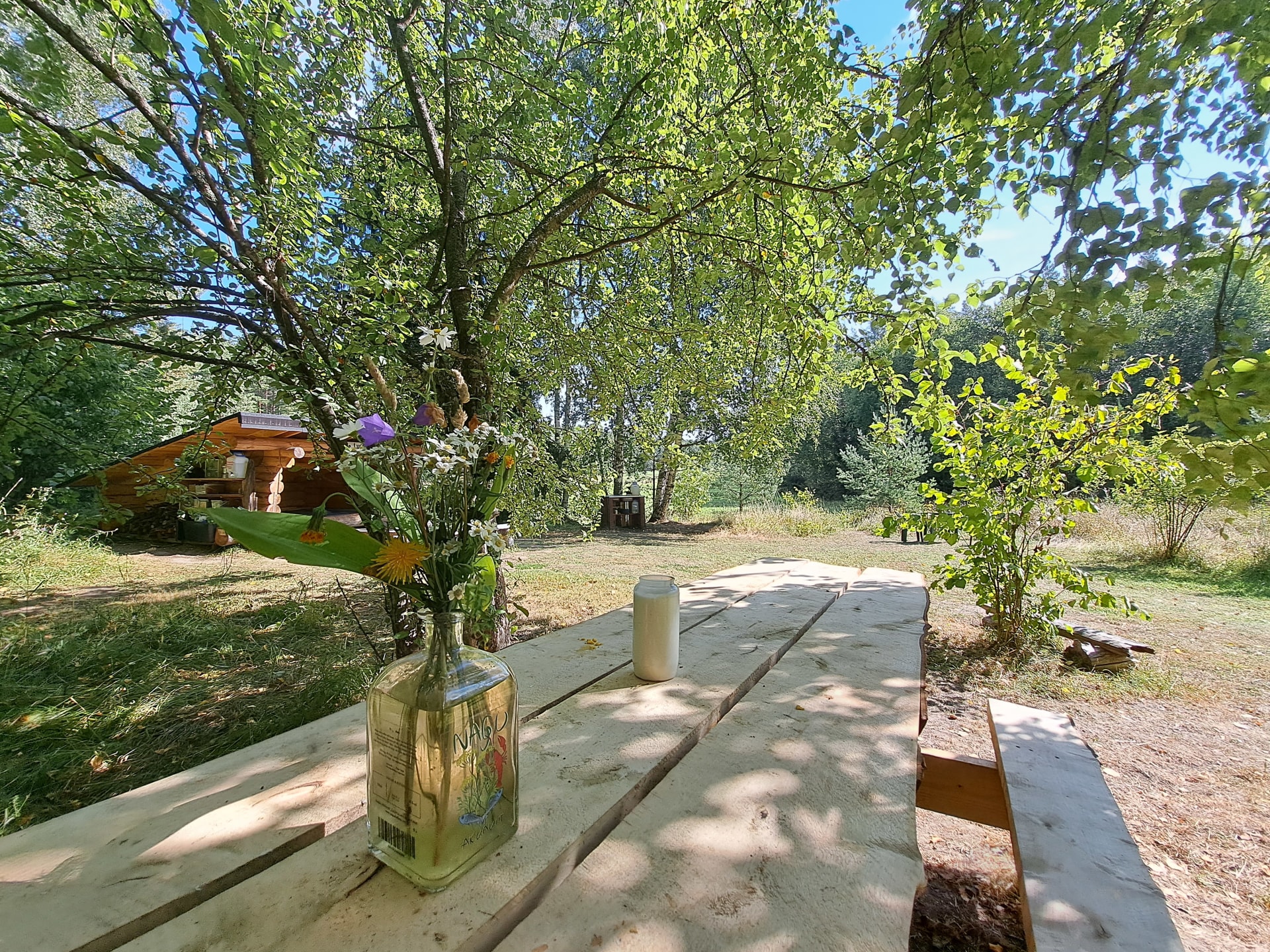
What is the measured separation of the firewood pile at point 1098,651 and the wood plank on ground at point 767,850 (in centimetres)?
315

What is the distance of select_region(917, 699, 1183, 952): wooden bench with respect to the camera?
0.85 m

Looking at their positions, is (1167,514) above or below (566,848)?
above

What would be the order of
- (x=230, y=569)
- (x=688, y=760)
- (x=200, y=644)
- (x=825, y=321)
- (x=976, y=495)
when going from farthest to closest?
(x=230, y=569) < (x=200, y=644) < (x=976, y=495) < (x=825, y=321) < (x=688, y=760)

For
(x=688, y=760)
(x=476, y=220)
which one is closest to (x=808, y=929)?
(x=688, y=760)

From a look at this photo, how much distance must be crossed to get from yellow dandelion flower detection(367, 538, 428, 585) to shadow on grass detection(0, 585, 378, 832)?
6.68 ft

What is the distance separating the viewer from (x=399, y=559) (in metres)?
0.66

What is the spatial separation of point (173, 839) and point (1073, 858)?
153 centimetres

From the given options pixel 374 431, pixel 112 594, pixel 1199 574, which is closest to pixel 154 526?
pixel 112 594

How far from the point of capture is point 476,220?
117 inches

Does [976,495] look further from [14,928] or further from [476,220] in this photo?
[14,928]

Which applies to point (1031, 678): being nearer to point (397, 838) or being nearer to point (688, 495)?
point (397, 838)

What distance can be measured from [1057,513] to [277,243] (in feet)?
14.3

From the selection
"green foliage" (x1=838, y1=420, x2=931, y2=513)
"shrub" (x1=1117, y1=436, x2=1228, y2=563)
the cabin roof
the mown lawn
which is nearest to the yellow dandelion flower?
the mown lawn

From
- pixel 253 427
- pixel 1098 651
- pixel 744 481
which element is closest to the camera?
pixel 1098 651
